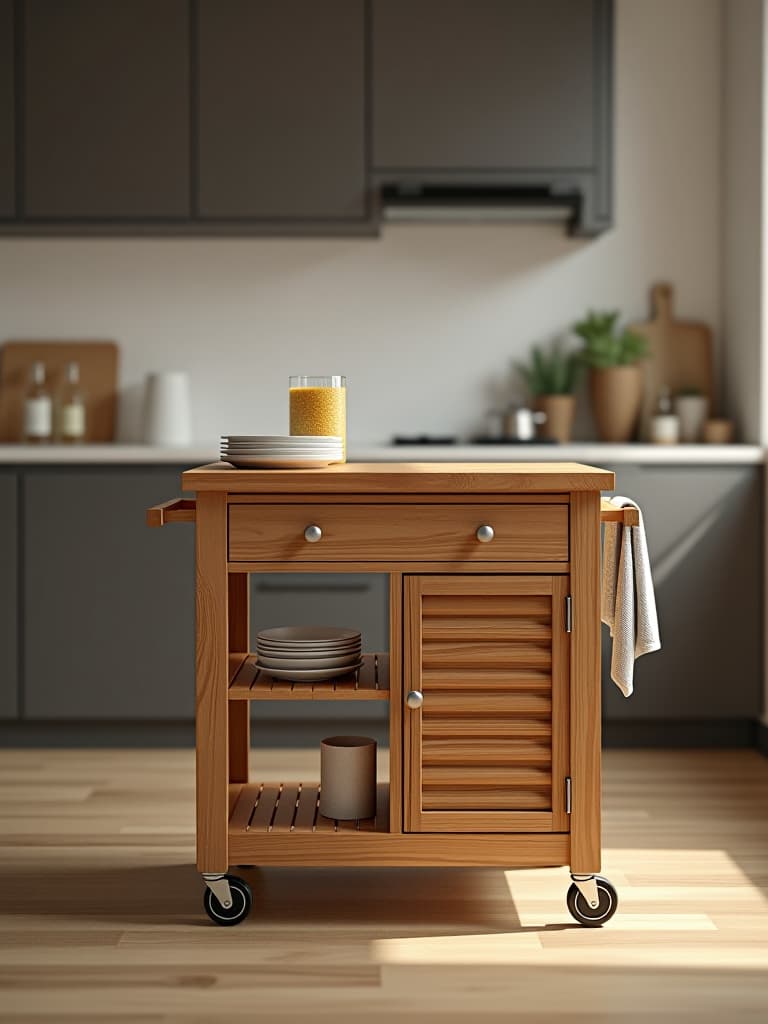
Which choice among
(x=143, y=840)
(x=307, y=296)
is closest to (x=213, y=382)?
(x=307, y=296)

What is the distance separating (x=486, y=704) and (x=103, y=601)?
1.70 meters

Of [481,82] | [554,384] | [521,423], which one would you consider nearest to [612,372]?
[554,384]

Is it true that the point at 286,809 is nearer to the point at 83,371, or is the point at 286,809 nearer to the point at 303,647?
the point at 303,647

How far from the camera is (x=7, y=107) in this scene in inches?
146

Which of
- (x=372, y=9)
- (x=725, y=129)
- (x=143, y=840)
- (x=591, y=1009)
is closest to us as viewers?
(x=591, y=1009)

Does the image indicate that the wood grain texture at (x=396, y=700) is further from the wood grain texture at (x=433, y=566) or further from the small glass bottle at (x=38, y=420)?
the small glass bottle at (x=38, y=420)

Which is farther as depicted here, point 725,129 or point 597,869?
point 725,129

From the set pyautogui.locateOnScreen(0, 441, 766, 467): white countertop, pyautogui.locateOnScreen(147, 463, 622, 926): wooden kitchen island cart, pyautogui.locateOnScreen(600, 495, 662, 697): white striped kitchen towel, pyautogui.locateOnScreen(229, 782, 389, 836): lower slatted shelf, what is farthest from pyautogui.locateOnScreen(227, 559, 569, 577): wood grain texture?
pyautogui.locateOnScreen(0, 441, 766, 467): white countertop

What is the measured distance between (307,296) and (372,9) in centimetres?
92

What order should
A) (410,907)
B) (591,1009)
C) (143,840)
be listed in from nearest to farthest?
(591,1009) → (410,907) → (143,840)

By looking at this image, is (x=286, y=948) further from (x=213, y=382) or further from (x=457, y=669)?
(x=213, y=382)

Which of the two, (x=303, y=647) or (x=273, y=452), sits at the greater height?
(x=273, y=452)

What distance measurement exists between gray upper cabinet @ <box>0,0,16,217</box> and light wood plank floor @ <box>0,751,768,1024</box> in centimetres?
187

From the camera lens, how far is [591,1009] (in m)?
1.93
